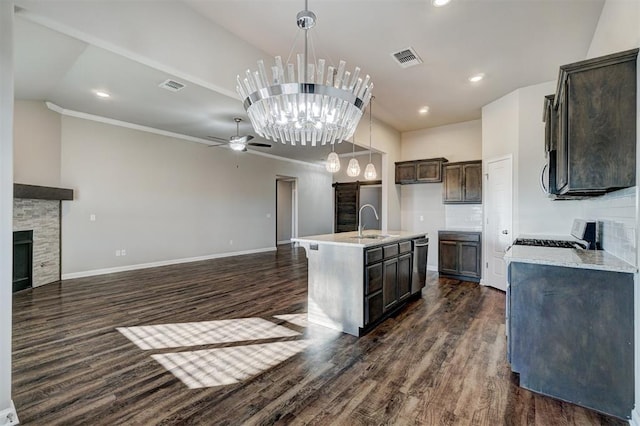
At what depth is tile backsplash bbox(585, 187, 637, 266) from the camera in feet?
6.21

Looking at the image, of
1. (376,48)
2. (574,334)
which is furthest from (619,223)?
(376,48)

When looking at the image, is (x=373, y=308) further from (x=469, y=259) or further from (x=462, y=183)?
(x=462, y=183)

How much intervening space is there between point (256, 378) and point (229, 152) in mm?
6676

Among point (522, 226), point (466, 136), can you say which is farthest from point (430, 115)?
point (522, 226)

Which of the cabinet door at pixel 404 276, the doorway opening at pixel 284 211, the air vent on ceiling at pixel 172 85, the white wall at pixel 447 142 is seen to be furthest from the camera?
the doorway opening at pixel 284 211

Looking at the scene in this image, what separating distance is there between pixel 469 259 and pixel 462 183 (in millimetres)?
1431

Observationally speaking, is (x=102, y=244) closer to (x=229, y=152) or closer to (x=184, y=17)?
(x=229, y=152)

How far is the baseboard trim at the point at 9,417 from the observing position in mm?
1682

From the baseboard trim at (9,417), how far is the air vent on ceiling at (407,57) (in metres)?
4.46

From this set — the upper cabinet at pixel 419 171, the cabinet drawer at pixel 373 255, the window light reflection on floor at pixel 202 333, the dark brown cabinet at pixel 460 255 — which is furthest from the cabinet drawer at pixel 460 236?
the window light reflection on floor at pixel 202 333

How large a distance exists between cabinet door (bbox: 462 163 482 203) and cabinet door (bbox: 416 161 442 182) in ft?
1.53

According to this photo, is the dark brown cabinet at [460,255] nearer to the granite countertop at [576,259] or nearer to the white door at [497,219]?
the white door at [497,219]

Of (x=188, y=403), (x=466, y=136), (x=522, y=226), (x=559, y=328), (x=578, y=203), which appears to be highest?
(x=466, y=136)

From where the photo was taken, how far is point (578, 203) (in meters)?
4.06
